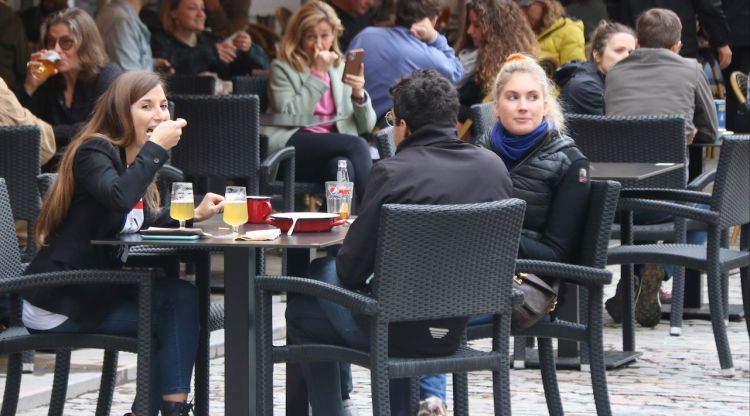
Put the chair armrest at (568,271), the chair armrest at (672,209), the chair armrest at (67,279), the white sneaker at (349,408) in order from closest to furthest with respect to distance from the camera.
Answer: the chair armrest at (67,279) → the chair armrest at (568,271) → the white sneaker at (349,408) → the chair armrest at (672,209)

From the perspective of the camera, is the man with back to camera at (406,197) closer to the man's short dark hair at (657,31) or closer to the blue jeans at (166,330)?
the blue jeans at (166,330)

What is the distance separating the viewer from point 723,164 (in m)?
6.67

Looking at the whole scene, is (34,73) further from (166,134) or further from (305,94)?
(166,134)

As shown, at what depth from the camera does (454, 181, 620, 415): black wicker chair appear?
5094mm

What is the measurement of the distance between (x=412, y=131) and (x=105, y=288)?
1025 mm

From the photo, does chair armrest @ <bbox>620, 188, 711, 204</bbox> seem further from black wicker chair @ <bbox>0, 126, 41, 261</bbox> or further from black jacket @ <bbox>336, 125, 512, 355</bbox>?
black wicker chair @ <bbox>0, 126, 41, 261</bbox>

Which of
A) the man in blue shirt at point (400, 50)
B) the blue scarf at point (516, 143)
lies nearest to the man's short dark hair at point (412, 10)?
the man in blue shirt at point (400, 50)

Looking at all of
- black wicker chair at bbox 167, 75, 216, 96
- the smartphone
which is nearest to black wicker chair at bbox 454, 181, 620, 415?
the smartphone

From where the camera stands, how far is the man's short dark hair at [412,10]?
29.5 ft

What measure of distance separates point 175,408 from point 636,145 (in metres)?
3.16

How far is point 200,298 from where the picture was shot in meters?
5.05

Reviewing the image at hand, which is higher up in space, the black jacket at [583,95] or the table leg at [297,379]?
the black jacket at [583,95]

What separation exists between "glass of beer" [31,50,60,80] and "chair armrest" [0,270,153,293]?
291 centimetres

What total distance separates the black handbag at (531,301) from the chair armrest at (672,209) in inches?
68.9
